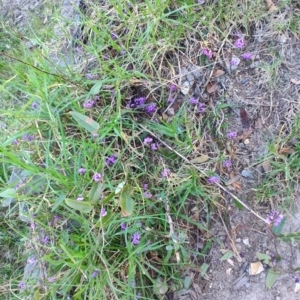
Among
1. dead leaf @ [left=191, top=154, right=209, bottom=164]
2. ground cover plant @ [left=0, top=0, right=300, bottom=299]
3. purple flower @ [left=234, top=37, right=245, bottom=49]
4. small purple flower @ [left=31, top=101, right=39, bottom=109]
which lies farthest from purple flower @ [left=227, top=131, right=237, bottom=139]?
small purple flower @ [left=31, top=101, right=39, bottom=109]

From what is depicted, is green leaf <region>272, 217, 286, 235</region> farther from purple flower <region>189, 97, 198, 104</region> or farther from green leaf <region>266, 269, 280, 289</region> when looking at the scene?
purple flower <region>189, 97, 198, 104</region>

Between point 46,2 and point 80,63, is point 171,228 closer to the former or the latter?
point 80,63

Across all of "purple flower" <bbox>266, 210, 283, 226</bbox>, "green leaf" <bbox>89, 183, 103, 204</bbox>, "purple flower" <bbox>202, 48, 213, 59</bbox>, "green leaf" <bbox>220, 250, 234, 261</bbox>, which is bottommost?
"green leaf" <bbox>220, 250, 234, 261</bbox>

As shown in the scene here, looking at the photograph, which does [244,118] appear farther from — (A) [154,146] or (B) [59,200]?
(B) [59,200]

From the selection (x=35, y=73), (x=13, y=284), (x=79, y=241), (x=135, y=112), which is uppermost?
(x=35, y=73)

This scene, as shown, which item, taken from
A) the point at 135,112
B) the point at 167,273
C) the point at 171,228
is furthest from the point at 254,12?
the point at 167,273

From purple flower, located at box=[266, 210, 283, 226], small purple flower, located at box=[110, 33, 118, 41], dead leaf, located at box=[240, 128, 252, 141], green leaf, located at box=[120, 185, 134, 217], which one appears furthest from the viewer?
small purple flower, located at box=[110, 33, 118, 41]
